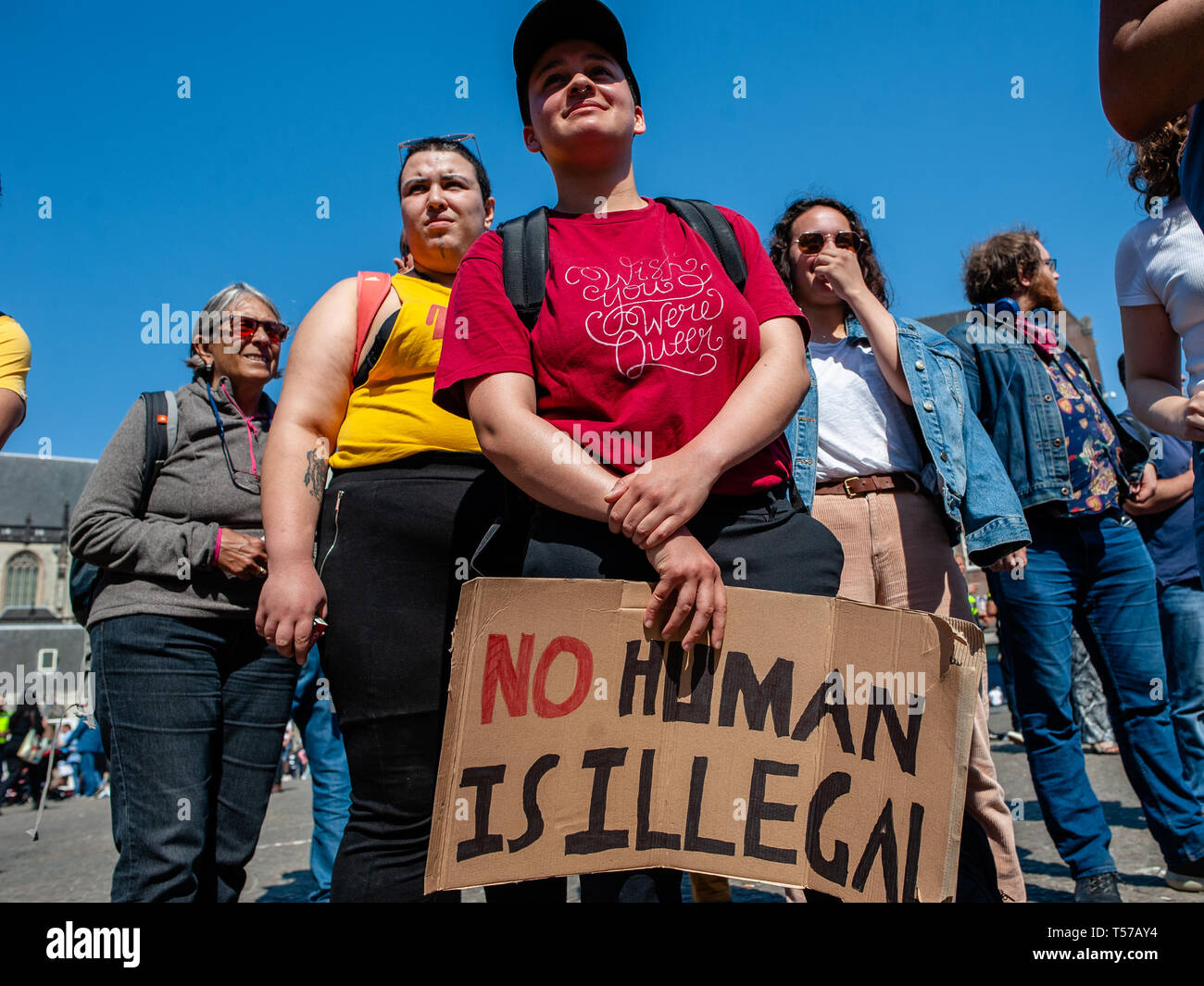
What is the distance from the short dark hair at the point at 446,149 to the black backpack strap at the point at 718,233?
83 cm

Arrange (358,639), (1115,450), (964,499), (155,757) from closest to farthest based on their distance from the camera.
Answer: (358,639)
(155,757)
(964,499)
(1115,450)

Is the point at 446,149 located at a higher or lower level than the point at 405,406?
higher

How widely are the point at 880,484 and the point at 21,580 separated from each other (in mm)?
76032

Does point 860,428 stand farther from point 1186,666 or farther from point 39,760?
point 39,760

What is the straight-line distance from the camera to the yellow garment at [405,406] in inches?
86.1

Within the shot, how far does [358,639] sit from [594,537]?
667 mm

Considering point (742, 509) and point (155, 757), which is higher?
point (742, 509)

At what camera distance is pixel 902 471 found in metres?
2.98

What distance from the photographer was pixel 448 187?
2578 mm

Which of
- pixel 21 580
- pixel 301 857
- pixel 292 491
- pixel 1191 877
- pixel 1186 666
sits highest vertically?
pixel 292 491

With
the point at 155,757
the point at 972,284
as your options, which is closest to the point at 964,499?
the point at 972,284

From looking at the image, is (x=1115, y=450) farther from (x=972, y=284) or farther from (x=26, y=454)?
(x=26, y=454)

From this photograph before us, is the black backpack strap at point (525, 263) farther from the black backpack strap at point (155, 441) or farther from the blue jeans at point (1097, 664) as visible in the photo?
the blue jeans at point (1097, 664)

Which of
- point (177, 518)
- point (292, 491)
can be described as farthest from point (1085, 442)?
point (177, 518)
